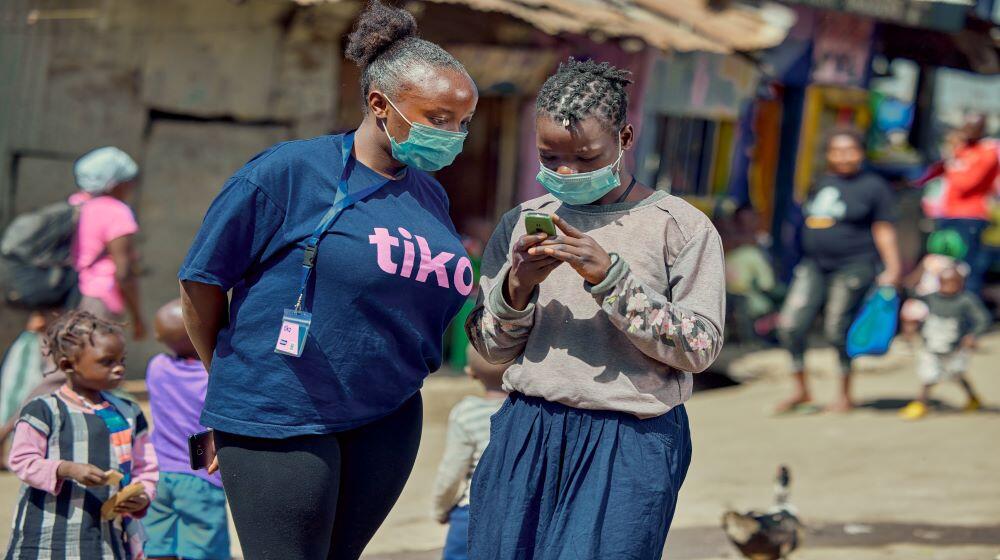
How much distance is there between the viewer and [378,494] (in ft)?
10.6

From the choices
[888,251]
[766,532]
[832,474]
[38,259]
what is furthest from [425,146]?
[888,251]

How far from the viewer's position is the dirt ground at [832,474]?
5.79 m

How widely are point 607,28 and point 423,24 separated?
4.27ft

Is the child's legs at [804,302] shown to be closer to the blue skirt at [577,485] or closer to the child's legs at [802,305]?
the child's legs at [802,305]

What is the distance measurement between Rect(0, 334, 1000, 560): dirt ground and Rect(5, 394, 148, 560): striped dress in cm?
164

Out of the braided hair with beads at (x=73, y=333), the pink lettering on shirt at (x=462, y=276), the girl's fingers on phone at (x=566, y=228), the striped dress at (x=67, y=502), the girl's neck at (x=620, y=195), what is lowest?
the striped dress at (x=67, y=502)

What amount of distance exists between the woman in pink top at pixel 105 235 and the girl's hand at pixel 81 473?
107 inches

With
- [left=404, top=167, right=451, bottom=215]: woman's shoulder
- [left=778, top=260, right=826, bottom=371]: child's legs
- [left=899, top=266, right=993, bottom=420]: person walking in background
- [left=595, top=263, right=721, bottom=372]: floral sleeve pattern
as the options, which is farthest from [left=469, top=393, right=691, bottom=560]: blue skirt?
[left=899, top=266, right=993, bottom=420]: person walking in background

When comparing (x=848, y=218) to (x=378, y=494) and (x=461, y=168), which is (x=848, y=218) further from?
(x=378, y=494)

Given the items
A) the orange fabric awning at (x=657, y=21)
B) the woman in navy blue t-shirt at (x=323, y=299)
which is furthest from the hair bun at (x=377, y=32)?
the orange fabric awning at (x=657, y=21)

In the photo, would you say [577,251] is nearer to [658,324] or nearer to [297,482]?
[658,324]

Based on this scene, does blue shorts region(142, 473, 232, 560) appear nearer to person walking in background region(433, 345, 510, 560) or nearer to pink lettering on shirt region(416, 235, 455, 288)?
person walking in background region(433, 345, 510, 560)

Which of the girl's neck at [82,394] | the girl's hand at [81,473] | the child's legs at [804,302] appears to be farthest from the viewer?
the child's legs at [804,302]

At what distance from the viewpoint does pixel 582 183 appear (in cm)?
301
